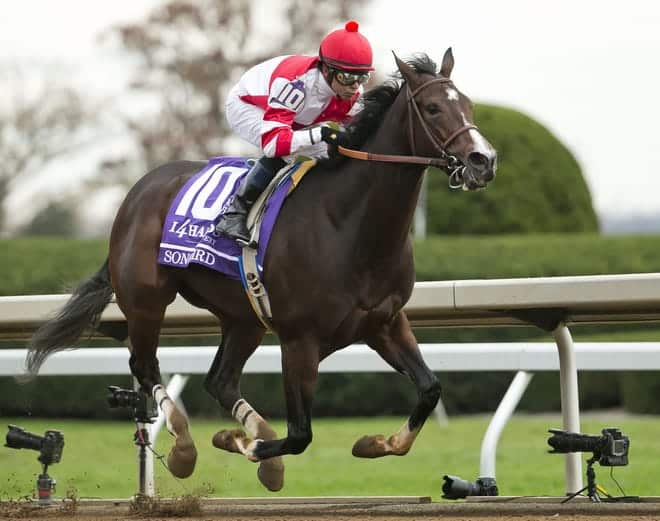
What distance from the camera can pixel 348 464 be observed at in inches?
363

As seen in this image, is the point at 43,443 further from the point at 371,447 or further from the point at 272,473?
the point at 371,447

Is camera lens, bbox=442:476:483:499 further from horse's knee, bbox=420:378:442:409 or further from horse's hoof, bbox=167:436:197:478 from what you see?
horse's hoof, bbox=167:436:197:478

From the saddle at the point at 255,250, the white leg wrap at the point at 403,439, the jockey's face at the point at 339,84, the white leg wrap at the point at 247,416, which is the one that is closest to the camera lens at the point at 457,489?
the white leg wrap at the point at 403,439

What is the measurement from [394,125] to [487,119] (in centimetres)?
948

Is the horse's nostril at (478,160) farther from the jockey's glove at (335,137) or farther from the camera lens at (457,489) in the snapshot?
the camera lens at (457,489)

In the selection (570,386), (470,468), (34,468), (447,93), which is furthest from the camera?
(34,468)

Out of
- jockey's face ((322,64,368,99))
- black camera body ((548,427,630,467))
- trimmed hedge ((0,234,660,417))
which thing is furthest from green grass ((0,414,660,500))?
jockey's face ((322,64,368,99))

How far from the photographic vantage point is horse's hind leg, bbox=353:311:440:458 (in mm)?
4910

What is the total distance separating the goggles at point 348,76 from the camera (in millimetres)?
4902

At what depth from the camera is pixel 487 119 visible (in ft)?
46.4

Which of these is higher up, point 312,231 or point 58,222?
point 312,231

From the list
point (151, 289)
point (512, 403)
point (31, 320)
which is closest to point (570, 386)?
point (512, 403)

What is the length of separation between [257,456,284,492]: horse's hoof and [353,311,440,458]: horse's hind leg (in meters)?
0.33

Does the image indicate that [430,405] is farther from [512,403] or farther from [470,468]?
[470,468]
